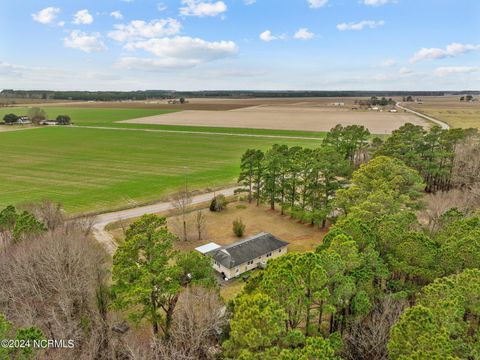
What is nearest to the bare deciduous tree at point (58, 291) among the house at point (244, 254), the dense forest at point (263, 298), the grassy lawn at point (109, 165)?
the dense forest at point (263, 298)

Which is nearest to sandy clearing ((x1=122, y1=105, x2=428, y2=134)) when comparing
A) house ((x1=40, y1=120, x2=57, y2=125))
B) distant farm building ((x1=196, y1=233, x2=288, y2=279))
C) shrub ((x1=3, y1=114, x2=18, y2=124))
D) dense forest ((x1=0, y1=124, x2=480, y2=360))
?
house ((x1=40, y1=120, x2=57, y2=125))

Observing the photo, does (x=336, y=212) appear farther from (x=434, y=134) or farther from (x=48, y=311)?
(x=48, y=311)

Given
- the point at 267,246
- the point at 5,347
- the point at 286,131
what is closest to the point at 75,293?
the point at 5,347

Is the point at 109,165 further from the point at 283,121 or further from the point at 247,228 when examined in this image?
the point at 283,121

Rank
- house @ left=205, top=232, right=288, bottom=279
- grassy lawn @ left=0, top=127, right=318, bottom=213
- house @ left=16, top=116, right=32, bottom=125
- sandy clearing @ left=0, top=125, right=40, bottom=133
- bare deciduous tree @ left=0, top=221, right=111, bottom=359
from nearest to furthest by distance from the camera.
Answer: bare deciduous tree @ left=0, top=221, right=111, bottom=359
house @ left=205, top=232, right=288, bottom=279
grassy lawn @ left=0, top=127, right=318, bottom=213
sandy clearing @ left=0, top=125, right=40, bottom=133
house @ left=16, top=116, right=32, bottom=125

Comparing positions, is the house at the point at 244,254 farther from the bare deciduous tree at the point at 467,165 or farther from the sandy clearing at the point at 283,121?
the sandy clearing at the point at 283,121

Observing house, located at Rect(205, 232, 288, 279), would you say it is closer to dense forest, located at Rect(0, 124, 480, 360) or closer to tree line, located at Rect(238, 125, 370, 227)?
tree line, located at Rect(238, 125, 370, 227)

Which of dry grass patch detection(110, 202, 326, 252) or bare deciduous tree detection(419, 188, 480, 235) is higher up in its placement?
bare deciduous tree detection(419, 188, 480, 235)
